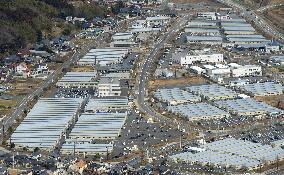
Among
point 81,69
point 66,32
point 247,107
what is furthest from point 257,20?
point 247,107

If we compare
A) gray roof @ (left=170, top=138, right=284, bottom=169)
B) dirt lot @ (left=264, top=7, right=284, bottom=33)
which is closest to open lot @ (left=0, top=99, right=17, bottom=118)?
gray roof @ (left=170, top=138, right=284, bottom=169)

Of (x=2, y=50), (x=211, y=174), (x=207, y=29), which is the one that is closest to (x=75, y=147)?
(x=211, y=174)

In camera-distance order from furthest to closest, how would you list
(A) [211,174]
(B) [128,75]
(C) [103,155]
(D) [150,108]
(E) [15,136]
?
(B) [128,75]
(D) [150,108]
(E) [15,136]
(C) [103,155]
(A) [211,174]

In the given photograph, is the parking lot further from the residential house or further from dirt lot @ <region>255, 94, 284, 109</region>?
the residential house

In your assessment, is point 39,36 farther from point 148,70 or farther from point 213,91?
point 213,91

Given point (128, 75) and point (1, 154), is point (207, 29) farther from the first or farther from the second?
point (1, 154)

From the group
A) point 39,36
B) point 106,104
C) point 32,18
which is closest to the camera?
point 106,104

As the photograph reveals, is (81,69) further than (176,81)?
Yes
